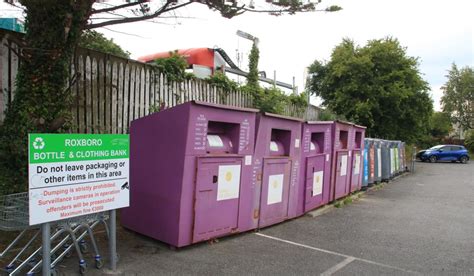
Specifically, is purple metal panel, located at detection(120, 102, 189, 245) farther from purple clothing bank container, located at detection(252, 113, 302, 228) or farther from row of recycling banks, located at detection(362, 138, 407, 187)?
row of recycling banks, located at detection(362, 138, 407, 187)

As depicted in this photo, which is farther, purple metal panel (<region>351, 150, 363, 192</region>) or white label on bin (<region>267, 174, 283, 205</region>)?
purple metal panel (<region>351, 150, 363, 192</region>)

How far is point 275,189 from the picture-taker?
6891 mm

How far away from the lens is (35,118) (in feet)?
17.0

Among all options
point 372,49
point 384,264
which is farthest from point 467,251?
point 372,49

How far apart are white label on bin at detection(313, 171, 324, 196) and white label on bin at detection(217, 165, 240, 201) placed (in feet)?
9.30

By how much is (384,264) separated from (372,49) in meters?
19.8

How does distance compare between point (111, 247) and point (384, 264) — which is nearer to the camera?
point (111, 247)

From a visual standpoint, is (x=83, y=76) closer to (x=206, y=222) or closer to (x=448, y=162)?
(x=206, y=222)

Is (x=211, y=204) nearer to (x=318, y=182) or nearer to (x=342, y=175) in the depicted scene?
(x=318, y=182)

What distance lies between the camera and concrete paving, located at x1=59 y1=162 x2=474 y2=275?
482 cm

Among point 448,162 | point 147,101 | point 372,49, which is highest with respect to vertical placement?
point 372,49

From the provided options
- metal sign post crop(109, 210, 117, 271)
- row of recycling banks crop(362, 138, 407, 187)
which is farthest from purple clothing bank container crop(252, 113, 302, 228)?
row of recycling banks crop(362, 138, 407, 187)

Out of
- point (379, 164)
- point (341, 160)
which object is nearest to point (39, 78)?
point (341, 160)

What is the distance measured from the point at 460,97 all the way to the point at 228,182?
177 feet
